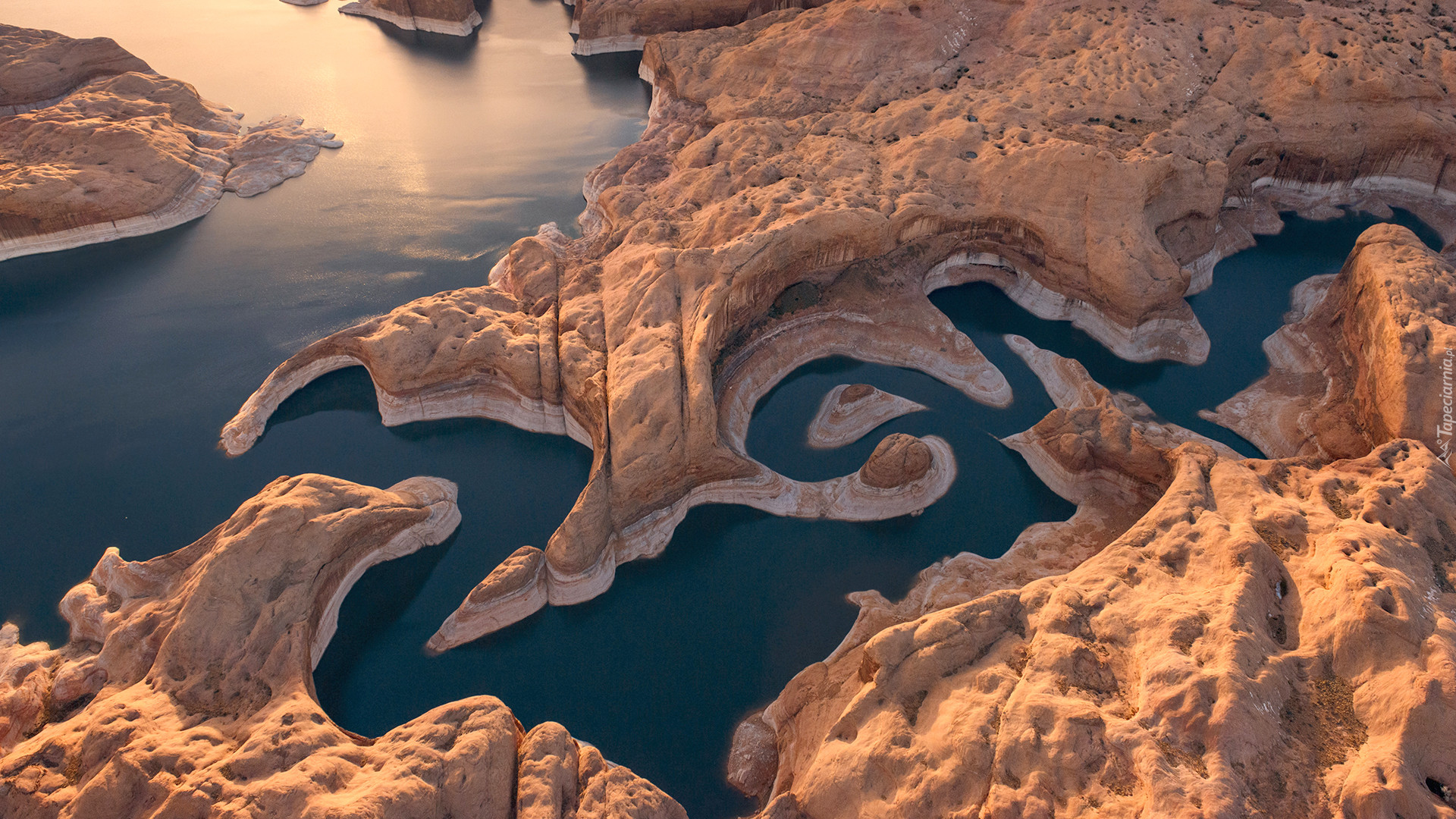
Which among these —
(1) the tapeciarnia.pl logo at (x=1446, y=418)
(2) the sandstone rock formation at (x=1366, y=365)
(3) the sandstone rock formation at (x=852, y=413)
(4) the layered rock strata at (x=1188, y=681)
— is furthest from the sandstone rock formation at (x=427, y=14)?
(1) the tapeciarnia.pl logo at (x=1446, y=418)

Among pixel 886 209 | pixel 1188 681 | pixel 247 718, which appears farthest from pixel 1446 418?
pixel 247 718

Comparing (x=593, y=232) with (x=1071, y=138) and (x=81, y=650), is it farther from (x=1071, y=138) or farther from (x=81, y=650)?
(x=81, y=650)


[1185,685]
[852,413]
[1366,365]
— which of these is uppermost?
[1366,365]

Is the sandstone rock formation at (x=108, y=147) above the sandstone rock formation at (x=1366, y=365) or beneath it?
above

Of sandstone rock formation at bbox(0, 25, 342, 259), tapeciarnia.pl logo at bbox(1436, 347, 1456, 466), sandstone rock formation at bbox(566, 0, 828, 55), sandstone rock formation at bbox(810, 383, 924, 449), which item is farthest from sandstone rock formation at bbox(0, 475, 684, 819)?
Result: sandstone rock formation at bbox(566, 0, 828, 55)

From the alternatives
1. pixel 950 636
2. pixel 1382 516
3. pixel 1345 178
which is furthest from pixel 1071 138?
pixel 950 636

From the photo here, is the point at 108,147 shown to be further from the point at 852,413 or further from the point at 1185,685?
the point at 1185,685

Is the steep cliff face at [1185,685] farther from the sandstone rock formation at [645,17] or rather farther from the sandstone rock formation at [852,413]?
the sandstone rock formation at [645,17]
